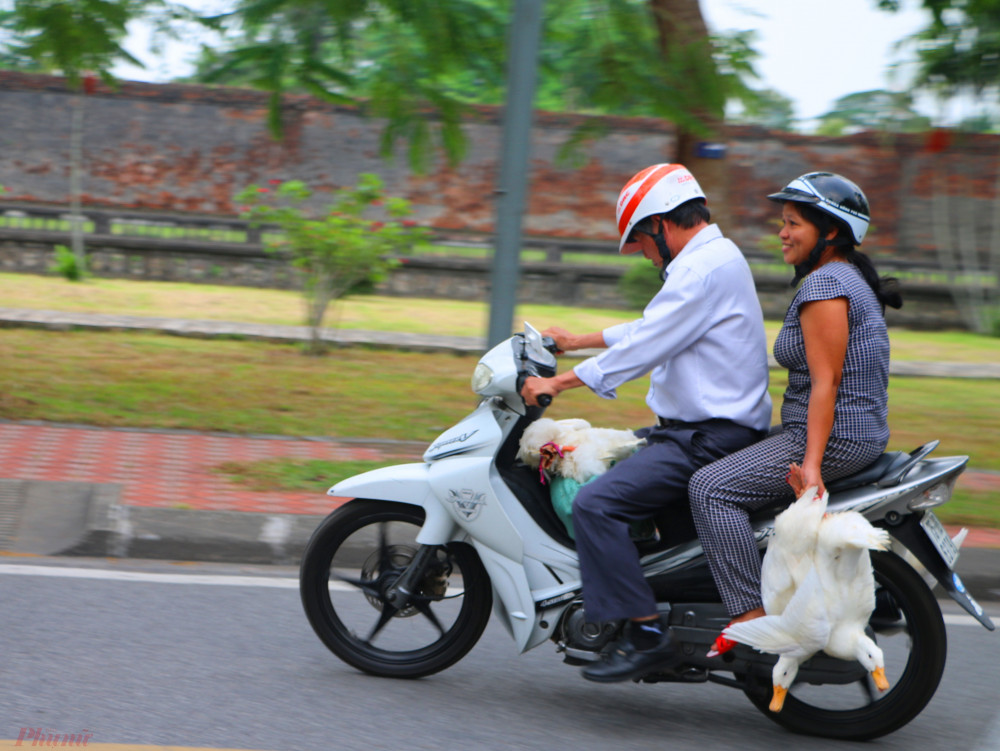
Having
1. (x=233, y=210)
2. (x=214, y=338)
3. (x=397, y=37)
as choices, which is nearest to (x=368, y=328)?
(x=214, y=338)

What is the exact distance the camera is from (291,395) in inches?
380

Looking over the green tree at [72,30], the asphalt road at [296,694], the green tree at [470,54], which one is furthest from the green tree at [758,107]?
the asphalt road at [296,694]

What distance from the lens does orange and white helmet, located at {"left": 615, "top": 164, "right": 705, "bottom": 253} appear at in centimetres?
364

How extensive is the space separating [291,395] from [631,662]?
6.45 meters

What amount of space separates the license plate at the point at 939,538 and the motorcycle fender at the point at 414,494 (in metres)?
1.48

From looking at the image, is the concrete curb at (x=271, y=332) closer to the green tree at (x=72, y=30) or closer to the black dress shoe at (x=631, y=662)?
the green tree at (x=72, y=30)

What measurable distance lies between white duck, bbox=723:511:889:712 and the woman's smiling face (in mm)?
789

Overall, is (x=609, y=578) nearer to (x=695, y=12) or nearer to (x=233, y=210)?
(x=695, y=12)

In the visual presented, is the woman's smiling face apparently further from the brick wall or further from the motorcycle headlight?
the brick wall

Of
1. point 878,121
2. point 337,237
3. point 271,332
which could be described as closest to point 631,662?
point 337,237

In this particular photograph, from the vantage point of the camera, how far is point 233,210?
23.6 m

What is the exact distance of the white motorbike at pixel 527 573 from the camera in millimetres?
3551

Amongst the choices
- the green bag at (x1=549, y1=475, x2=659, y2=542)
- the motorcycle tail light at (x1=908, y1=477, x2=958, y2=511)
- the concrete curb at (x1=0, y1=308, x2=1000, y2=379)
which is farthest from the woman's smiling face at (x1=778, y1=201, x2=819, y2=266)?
the concrete curb at (x1=0, y1=308, x2=1000, y2=379)

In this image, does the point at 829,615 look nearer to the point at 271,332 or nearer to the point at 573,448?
the point at 573,448
